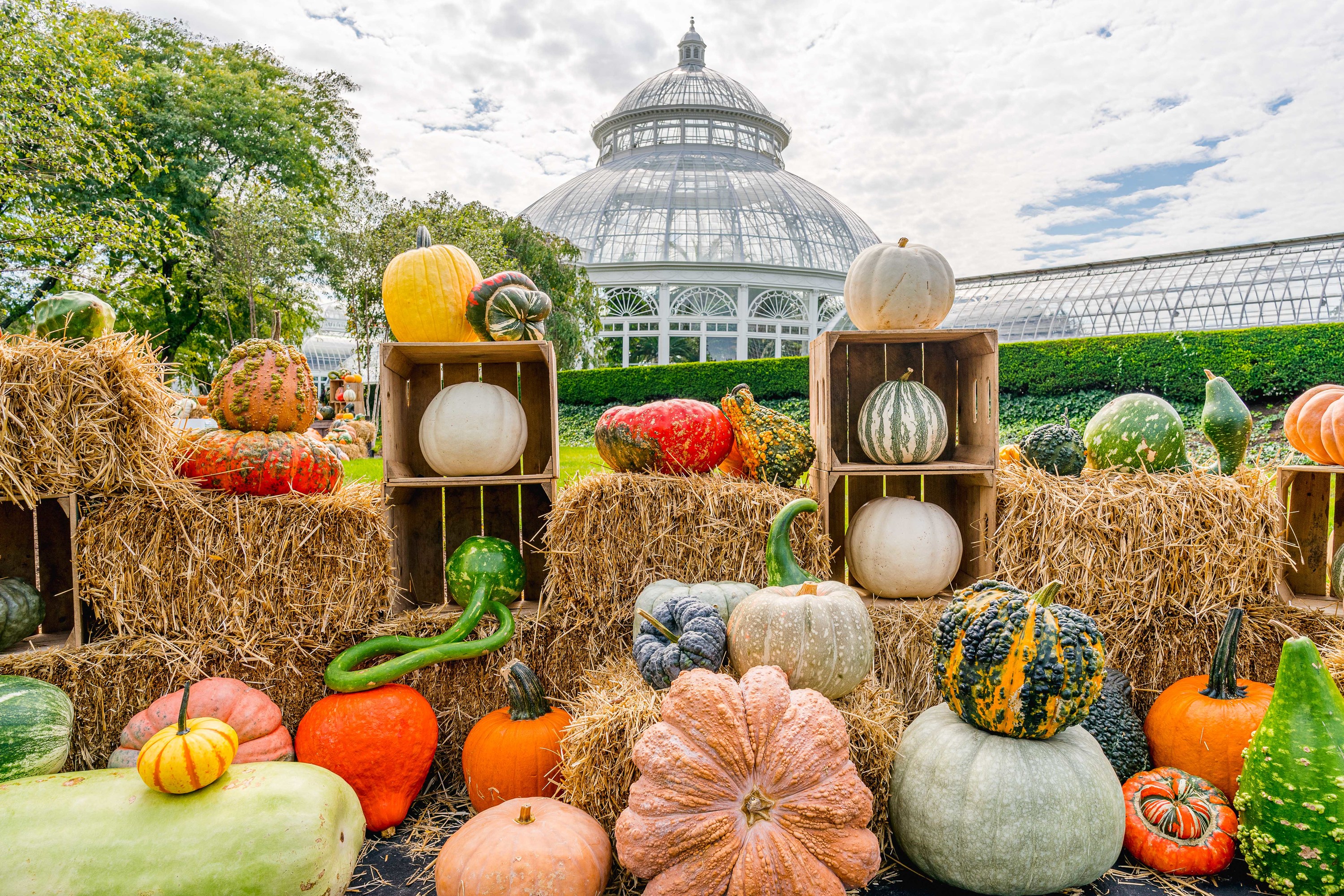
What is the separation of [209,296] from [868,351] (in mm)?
17857

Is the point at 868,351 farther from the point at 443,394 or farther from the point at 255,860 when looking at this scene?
the point at 255,860

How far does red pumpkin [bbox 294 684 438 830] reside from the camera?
8.34ft

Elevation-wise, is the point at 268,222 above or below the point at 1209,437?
above

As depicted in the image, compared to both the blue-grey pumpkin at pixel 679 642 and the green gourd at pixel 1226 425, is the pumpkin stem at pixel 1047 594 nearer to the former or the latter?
the blue-grey pumpkin at pixel 679 642

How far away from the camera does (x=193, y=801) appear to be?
2016mm

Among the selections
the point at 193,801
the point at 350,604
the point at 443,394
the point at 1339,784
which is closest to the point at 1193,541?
the point at 1339,784

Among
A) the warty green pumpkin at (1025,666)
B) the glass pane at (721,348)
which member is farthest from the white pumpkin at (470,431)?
the glass pane at (721,348)

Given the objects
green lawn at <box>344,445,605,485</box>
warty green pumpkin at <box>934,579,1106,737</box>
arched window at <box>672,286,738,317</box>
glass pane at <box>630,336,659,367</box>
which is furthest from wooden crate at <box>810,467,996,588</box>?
arched window at <box>672,286,738,317</box>

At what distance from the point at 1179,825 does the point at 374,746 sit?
2707 mm

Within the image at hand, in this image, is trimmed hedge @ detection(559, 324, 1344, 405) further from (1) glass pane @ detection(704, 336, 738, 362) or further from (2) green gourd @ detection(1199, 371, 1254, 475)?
(1) glass pane @ detection(704, 336, 738, 362)

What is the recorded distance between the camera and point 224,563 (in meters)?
2.77

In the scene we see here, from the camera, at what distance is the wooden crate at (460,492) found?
3324 millimetres

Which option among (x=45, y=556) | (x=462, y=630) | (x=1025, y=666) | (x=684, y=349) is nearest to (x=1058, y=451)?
(x=1025, y=666)

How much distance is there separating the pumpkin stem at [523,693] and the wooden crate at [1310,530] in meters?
3.41
